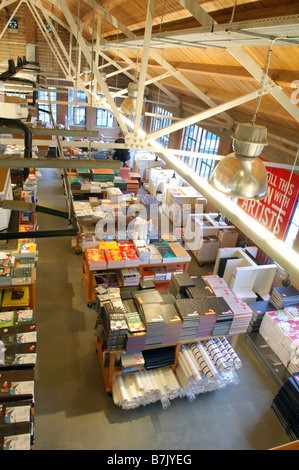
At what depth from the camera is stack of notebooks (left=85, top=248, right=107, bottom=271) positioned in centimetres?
641

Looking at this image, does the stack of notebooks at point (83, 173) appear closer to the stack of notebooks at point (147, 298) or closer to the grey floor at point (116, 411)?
the grey floor at point (116, 411)

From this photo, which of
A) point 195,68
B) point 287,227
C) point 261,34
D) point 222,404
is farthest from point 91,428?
point 195,68

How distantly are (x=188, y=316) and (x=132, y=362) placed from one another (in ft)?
3.49

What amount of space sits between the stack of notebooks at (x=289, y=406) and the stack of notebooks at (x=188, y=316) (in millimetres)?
1652

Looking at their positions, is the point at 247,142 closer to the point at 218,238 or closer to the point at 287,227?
the point at 287,227

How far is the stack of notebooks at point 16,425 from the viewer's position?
3379 mm

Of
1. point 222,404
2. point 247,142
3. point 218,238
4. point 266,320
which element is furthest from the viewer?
point 218,238

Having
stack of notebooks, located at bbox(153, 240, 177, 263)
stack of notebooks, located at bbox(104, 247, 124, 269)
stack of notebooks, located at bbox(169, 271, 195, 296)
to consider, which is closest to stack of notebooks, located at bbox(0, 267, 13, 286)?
stack of notebooks, located at bbox(104, 247, 124, 269)

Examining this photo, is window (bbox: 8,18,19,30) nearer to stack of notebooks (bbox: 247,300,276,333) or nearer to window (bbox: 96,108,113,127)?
window (bbox: 96,108,113,127)

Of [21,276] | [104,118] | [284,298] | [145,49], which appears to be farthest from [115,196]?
[104,118]

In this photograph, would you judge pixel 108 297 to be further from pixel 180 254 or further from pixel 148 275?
pixel 180 254

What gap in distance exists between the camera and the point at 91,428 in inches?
183

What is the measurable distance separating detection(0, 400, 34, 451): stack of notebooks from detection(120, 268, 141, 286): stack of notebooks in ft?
10.6
